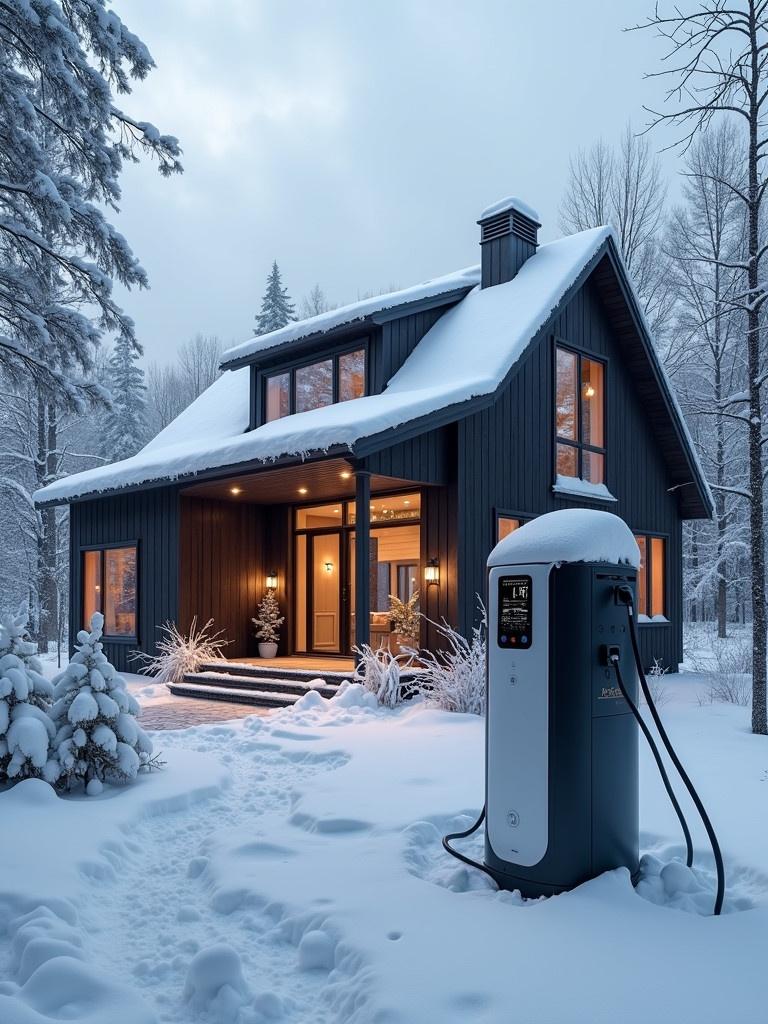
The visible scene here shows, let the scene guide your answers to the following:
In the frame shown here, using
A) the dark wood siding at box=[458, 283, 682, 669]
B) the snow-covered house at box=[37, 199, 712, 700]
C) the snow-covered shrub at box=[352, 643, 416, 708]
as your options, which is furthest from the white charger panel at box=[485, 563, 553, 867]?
the dark wood siding at box=[458, 283, 682, 669]

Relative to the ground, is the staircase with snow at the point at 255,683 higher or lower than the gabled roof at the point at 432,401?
lower

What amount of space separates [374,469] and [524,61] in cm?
13896

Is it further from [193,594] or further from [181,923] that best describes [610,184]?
[181,923]

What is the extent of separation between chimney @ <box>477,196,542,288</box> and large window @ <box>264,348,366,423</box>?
2714mm

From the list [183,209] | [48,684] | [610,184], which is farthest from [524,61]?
[48,684]

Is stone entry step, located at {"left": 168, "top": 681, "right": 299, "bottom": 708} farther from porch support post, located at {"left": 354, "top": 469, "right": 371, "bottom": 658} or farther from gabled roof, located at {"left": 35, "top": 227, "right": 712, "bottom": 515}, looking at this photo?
gabled roof, located at {"left": 35, "top": 227, "right": 712, "bottom": 515}

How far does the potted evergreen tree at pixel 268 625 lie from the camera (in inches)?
507

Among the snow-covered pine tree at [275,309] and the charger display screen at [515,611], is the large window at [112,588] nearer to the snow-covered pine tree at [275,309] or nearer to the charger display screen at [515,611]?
the charger display screen at [515,611]

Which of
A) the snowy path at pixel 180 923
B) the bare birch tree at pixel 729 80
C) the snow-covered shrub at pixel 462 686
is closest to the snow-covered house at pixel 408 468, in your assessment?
the snow-covered shrub at pixel 462 686

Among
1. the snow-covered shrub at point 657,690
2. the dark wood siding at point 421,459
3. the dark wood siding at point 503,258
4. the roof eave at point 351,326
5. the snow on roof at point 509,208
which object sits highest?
the snow on roof at point 509,208

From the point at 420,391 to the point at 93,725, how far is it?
19.5 ft

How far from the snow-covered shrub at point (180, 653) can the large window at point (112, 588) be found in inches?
35.8

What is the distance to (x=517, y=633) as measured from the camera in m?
3.63

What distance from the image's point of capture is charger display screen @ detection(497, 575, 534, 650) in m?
3.60
